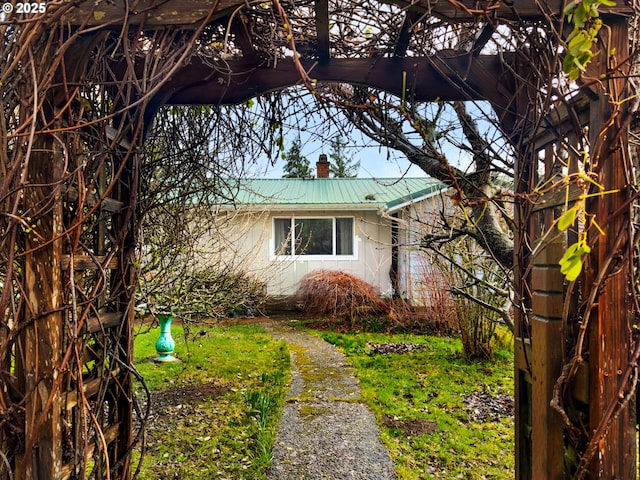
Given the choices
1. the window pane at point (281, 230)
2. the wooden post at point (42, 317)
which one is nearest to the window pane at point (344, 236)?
the window pane at point (281, 230)

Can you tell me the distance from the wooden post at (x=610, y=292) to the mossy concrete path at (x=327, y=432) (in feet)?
7.59

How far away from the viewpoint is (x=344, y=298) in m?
9.55

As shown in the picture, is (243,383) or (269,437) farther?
(243,383)

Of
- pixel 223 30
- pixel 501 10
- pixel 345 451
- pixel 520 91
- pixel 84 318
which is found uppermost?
pixel 223 30

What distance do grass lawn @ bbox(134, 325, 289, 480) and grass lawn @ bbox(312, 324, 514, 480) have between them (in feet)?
3.99

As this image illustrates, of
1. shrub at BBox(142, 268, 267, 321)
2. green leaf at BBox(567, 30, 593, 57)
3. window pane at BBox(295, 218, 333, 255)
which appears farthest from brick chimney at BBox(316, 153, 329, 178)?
green leaf at BBox(567, 30, 593, 57)

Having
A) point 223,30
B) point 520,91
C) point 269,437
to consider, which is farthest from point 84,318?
point 269,437

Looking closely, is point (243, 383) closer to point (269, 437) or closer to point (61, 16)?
point (269, 437)

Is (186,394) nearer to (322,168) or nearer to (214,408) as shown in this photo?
(214,408)

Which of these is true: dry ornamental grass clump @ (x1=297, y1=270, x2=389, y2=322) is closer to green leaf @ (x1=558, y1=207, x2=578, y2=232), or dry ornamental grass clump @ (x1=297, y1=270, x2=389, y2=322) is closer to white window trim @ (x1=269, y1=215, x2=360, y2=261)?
white window trim @ (x1=269, y1=215, x2=360, y2=261)

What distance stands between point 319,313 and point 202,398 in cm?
490

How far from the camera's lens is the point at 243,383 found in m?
5.83

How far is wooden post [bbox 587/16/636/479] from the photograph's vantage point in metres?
1.43

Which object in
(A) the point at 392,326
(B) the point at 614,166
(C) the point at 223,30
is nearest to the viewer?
(B) the point at 614,166
